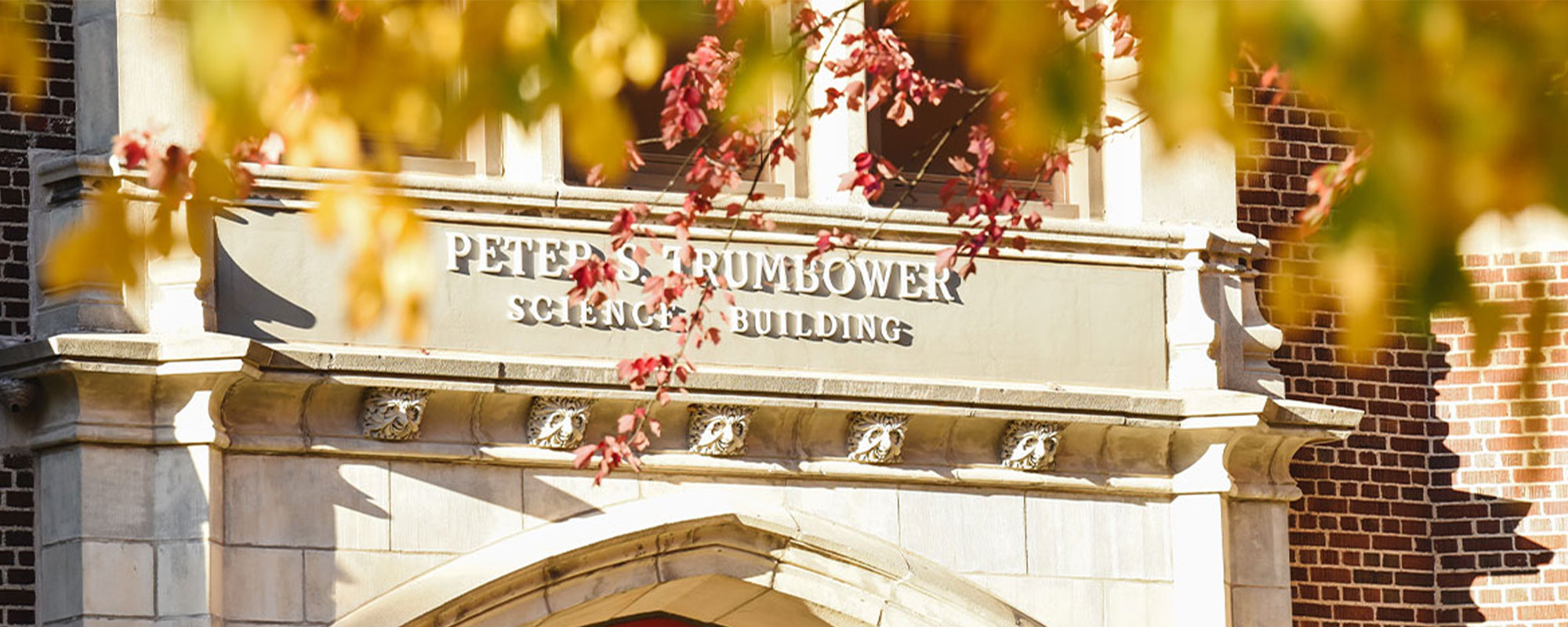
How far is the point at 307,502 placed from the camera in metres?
10.0

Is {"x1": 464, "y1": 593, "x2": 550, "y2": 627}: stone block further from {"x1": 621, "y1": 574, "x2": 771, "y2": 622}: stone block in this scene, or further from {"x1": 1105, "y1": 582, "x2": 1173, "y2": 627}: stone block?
{"x1": 1105, "y1": 582, "x2": 1173, "y2": 627}: stone block

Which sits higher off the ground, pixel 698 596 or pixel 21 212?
pixel 21 212

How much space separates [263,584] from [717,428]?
180cm

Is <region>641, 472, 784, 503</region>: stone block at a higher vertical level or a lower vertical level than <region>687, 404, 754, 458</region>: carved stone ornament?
lower

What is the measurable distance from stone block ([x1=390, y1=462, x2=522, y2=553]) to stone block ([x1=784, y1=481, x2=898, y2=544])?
3.70ft

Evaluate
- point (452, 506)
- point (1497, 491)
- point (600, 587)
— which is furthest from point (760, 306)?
point (1497, 491)

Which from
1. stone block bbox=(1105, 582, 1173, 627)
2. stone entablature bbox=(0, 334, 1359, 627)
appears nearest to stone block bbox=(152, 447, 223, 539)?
stone entablature bbox=(0, 334, 1359, 627)

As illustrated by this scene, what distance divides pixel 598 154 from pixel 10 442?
19.8ft

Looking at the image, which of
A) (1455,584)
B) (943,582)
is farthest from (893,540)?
(1455,584)

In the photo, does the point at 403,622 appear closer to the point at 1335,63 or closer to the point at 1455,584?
the point at 1455,584

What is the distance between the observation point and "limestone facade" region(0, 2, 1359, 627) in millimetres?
9781

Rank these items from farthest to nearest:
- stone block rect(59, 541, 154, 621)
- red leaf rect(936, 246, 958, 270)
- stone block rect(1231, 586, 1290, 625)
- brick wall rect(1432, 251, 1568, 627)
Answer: brick wall rect(1432, 251, 1568, 627) → stone block rect(1231, 586, 1290, 625) → stone block rect(59, 541, 154, 621) → red leaf rect(936, 246, 958, 270)

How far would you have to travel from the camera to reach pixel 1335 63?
416 cm

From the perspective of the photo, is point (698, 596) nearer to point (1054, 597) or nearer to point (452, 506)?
point (452, 506)
